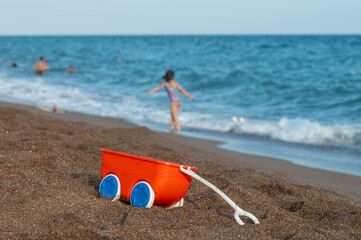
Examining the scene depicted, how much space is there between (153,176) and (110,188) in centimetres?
47

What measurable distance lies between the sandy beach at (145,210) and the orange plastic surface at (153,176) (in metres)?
0.12

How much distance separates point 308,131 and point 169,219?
6.49m

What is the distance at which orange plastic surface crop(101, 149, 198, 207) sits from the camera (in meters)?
3.70

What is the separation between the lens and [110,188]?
13.1ft

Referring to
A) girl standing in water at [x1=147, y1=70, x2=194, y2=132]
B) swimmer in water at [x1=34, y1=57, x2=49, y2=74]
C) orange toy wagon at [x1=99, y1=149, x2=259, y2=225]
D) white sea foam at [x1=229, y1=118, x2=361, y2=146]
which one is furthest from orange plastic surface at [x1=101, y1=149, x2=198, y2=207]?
swimmer in water at [x1=34, y1=57, x2=49, y2=74]

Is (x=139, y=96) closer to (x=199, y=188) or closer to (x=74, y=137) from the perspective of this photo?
(x=74, y=137)

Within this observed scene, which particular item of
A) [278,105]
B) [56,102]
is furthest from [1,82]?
[278,105]

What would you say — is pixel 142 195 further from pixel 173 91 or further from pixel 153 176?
pixel 173 91

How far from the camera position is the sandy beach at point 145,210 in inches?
131

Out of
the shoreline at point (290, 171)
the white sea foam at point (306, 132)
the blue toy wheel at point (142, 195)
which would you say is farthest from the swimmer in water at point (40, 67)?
the blue toy wheel at point (142, 195)

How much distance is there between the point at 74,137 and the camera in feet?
21.1

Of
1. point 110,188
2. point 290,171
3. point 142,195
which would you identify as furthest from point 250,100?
point 142,195

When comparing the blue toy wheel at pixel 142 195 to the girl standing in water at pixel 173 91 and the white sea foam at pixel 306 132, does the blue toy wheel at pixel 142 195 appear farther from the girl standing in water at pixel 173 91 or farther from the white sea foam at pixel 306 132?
the girl standing in water at pixel 173 91

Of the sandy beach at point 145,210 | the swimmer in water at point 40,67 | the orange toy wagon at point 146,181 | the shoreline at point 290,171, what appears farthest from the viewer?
the swimmer in water at point 40,67
